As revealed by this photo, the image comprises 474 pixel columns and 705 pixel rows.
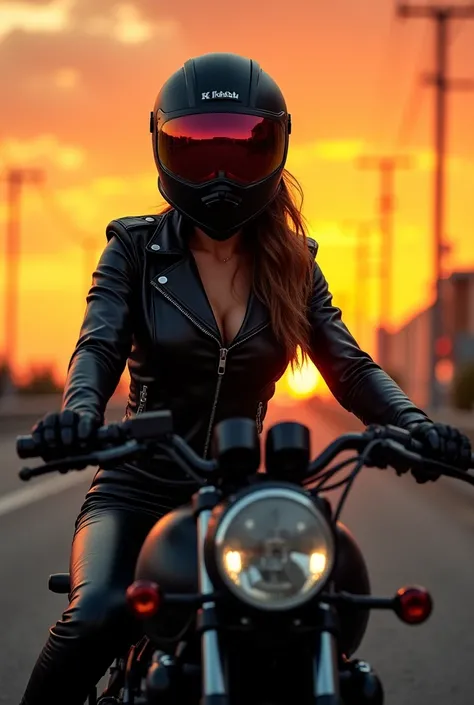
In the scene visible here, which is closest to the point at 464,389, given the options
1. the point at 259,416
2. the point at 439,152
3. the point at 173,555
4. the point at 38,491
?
the point at 439,152

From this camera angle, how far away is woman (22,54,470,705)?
3326 mm

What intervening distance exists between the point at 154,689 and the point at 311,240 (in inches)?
71.8

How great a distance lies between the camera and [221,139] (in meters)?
3.41

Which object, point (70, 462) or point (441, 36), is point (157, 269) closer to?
point (70, 462)

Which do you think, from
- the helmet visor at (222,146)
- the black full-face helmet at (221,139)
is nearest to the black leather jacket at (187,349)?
the black full-face helmet at (221,139)

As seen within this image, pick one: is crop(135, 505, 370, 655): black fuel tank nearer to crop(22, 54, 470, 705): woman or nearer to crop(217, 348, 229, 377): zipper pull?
crop(22, 54, 470, 705): woman

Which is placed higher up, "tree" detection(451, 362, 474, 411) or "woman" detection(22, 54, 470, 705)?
"woman" detection(22, 54, 470, 705)

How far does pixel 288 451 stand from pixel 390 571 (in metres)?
7.81

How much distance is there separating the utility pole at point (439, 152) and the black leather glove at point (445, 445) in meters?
36.8

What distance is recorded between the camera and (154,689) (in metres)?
2.55

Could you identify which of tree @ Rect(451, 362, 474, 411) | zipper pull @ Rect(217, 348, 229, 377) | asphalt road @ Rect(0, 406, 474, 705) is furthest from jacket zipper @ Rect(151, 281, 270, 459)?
tree @ Rect(451, 362, 474, 411)

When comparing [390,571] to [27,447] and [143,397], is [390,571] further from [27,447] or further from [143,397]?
[27,447]

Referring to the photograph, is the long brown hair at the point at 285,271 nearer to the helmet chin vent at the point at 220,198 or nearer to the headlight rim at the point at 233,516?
the helmet chin vent at the point at 220,198

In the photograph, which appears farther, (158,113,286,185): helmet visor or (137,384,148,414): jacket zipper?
(137,384,148,414): jacket zipper
